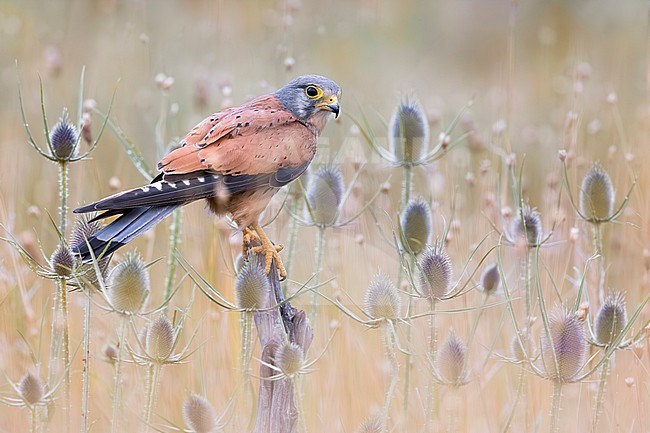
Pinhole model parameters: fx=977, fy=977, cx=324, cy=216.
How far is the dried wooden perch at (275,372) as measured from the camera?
3162 mm

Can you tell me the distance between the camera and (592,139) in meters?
6.53

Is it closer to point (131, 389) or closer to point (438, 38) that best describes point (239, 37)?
point (438, 38)

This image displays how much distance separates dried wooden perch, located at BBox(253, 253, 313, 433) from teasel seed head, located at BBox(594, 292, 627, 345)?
103cm

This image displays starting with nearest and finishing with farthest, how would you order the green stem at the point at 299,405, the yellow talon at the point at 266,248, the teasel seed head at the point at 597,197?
the green stem at the point at 299,405 < the yellow talon at the point at 266,248 < the teasel seed head at the point at 597,197

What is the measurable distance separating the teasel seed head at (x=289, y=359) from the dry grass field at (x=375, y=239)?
127 millimetres

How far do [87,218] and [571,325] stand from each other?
5.51ft

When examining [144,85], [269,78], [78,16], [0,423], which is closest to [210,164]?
[0,423]

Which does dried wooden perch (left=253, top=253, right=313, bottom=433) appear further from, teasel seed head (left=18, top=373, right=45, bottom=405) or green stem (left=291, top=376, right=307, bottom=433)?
teasel seed head (left=18, top=373, right=45, bottom=405)

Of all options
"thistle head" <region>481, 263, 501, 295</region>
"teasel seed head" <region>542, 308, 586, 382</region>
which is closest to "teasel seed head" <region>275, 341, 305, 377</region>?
"teasel seed head" <region>542, 308, 586, 382</region>

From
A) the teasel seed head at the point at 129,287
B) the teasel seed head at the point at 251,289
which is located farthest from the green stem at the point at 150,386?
the teasel seed head at the point at 251,289

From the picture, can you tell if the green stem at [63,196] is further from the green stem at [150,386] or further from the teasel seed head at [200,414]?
the teasel seed head at [200,414]

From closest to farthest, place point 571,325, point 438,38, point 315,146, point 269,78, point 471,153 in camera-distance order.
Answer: point 571,325 → point 315,146 → point 471,153 → point 269,78 → point 438,38

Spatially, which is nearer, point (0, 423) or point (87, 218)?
point (87, 218)

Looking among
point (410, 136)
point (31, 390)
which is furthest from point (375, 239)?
point (31, 390)
